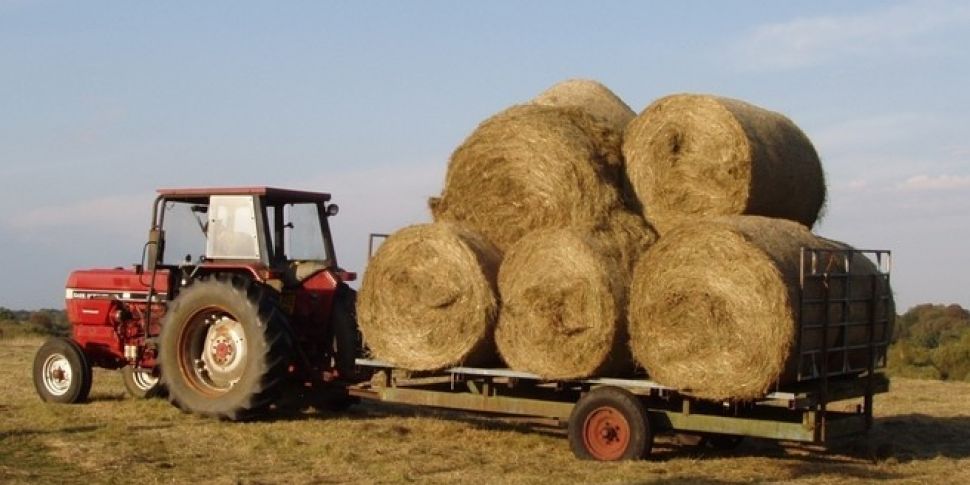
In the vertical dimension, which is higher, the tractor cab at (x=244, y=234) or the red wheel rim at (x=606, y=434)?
the tractor cab at (x=244, y=234)

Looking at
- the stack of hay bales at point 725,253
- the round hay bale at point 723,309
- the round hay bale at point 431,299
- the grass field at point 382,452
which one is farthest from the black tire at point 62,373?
the round hay bale at point 723,309

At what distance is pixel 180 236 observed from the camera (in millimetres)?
11750

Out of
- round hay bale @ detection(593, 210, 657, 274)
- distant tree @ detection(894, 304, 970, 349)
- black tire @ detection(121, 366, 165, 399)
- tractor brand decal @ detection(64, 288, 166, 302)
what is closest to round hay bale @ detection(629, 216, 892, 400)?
round hay bale @ detection(593, 210, 657, 274)

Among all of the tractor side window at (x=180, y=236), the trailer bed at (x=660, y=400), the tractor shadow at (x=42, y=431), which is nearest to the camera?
the trailer bed at (x=660, y=400)

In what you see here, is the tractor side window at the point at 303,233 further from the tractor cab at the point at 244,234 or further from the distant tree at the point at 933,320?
the distant tree at the point at 933,320

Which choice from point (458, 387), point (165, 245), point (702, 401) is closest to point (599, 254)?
point (702, 401)

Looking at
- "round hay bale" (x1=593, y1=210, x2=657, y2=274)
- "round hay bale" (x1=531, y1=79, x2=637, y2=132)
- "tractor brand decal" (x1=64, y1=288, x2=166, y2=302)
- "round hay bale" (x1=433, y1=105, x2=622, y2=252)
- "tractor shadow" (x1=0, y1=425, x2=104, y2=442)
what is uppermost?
"round hay bale" (x1=531, y1=79, x2=637, y2=132)

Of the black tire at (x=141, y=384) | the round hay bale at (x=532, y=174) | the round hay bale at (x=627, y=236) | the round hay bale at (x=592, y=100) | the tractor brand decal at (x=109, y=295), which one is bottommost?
the black tire at (x=141, y=384)

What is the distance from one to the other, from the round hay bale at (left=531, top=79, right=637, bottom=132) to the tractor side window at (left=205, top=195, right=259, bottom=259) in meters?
2.77

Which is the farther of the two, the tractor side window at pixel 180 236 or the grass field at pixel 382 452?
the tractor side window at pixel 180 236

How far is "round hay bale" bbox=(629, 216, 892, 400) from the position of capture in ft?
26.2

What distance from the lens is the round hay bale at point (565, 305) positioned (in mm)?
8641

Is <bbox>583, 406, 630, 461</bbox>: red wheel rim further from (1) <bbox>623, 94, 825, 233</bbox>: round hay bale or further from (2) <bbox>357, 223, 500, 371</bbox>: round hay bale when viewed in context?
(1) <bbox>623, 94, 825, 233</bbox>: round hay bale

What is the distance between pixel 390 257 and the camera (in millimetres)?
9586
